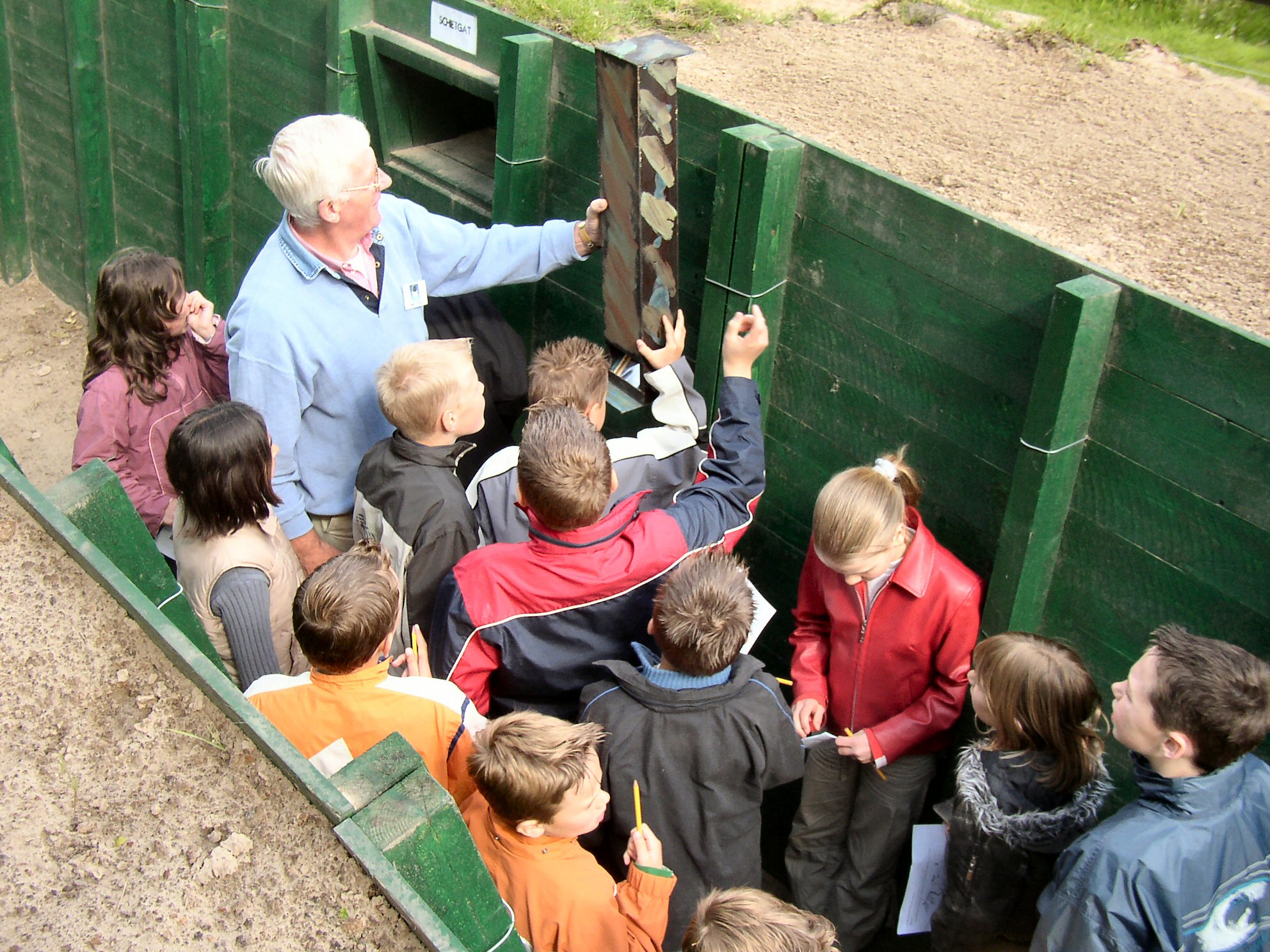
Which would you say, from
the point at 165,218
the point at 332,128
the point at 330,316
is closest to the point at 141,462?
the point at 330,316

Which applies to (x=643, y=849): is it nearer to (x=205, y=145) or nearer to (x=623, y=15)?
(x=623, y=15)

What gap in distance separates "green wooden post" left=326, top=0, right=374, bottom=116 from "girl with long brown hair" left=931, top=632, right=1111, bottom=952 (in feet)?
11.1

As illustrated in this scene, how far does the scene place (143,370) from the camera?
148 inches

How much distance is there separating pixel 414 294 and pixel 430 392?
70 cm

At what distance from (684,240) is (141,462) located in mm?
1912

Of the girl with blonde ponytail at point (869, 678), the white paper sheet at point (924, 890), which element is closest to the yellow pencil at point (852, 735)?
the girl with blonde ponytail at point (869, 678)

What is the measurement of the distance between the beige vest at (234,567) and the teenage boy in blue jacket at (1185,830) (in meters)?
1.95

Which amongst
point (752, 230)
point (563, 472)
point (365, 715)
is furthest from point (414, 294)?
point (365, 715)

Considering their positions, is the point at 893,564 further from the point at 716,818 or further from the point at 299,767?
the point at 299,767

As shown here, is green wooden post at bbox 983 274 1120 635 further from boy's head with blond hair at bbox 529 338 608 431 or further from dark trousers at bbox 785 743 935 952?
boy's head with blond hair at bbox 529 338 608 431

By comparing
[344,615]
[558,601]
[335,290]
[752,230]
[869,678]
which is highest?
[752,230]

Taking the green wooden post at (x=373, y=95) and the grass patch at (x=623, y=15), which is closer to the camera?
the grass patch at (x=623, y=15)

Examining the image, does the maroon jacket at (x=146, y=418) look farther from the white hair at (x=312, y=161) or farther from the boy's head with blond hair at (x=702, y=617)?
the boy's head with blond hair at (x=702, y=617)

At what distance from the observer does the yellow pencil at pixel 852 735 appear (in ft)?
10.3
